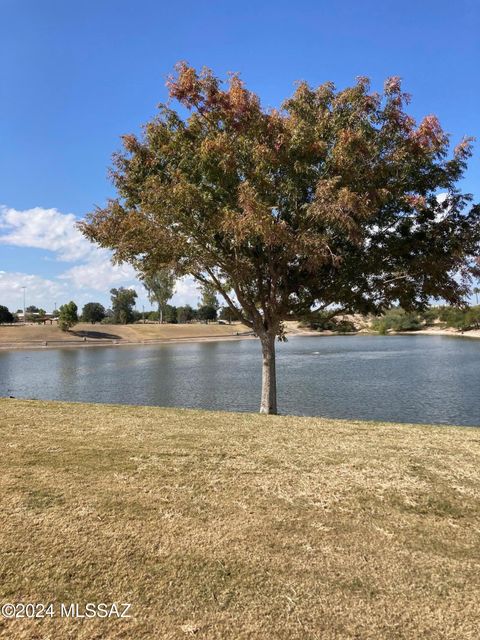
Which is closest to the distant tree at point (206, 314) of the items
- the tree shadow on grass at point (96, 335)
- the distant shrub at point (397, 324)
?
the distant shrub at point (397, 324)

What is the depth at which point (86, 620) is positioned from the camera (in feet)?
9.65

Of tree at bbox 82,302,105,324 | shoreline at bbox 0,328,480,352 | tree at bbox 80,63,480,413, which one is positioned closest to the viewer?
tree at bbox 80,63,480,413

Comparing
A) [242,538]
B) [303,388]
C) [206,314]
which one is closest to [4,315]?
[206,314]

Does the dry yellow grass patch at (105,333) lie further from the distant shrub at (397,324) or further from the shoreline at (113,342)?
the distant shrub at (397,324)

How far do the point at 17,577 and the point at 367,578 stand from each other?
242 centimetres

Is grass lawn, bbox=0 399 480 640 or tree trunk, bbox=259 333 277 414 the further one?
tree trunk, bbox=259 333 277 414

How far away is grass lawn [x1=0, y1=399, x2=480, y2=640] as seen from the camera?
2945 millimetres

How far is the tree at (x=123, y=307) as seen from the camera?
111438 millimetres

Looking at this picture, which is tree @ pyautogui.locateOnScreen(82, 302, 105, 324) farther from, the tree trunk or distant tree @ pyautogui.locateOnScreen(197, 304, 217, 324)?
the tree trunk

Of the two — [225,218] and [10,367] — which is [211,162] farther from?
[10,367]

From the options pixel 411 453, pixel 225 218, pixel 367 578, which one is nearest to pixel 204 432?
pixel 411 453

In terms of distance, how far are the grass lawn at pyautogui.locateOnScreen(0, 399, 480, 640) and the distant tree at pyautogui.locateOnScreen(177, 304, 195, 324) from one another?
408 feet

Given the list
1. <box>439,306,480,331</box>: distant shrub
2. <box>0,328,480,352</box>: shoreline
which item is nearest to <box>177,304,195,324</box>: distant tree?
<box>0,328,480,352</box>: shoreline

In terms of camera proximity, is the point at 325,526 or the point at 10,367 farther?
the point at 10,367
